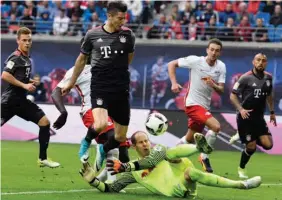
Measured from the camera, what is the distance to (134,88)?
26.9 m

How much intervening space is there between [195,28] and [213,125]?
13.5 m

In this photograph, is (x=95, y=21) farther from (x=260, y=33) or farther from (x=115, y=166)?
(x=115, y=166)

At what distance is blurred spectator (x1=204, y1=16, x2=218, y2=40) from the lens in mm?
27047

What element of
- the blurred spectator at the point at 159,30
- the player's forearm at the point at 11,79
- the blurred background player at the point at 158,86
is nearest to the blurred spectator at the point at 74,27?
the blurred spectator at the point at 159,30

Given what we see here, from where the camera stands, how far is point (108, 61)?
11.1 m

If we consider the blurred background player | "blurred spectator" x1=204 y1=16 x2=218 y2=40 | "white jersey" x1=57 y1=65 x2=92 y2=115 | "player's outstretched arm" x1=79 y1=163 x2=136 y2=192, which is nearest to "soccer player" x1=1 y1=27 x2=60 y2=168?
"white jersey" x1=57 y1=65 x2=92 y2=115

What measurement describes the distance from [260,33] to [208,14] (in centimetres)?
186

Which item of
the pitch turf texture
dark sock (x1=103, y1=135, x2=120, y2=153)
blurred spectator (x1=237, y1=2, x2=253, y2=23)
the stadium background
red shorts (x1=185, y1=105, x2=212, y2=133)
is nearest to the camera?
the pitch turf texture

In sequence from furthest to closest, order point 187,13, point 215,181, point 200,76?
1. point 187,13
2. point 200,76
3. point 215,181

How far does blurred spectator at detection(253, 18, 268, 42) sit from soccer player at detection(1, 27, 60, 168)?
13.9 meters

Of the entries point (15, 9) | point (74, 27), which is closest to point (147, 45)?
point (74, 27)

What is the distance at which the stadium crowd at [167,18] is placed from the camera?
1058 inches

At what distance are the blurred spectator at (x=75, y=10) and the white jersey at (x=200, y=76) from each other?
588 inches

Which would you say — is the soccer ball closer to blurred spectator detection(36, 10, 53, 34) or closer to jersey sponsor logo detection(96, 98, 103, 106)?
jersey sponsor logo detection(96, 98, 103, 106)
